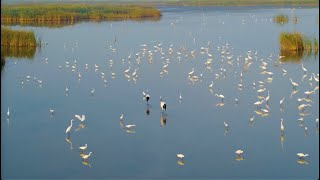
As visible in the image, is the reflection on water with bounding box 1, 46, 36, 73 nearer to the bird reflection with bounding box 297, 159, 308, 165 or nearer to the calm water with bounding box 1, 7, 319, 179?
the calm water with bounding box 1, 7, 319, 179

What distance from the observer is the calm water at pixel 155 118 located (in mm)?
10430

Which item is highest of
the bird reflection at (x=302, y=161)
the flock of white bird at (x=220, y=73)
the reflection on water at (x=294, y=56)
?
the reflection on water at (x=294, y=56)

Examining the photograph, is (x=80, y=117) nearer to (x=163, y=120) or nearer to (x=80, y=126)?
(x=80, y=126)

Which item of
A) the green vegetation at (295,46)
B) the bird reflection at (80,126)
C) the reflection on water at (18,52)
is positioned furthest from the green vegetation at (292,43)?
the bird reflection at (80,126)

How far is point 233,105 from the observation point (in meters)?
14.9

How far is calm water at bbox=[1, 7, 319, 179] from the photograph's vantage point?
10430 millimetres

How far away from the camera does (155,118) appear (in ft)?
44.7

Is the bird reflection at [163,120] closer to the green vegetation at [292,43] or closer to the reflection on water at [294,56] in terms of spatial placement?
the reflection on water at [294,56]

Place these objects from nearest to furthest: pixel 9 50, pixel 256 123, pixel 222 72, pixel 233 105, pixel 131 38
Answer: pixel 256 123 < pixel 233 105 < pixel 222 72 < pixel 9 50 < pixel 131 38

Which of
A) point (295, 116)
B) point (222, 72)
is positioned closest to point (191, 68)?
point (222, 72)

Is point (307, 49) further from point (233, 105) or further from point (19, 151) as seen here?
point (19, 151)

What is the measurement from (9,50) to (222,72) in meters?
9.47

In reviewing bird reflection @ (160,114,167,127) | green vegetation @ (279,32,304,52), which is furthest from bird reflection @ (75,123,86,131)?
green vegetation @ (279,32,304,52)

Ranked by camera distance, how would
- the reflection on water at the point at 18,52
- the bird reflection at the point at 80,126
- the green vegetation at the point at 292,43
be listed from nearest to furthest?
the bird reflection at the point at 80,126, the green vegetation at the point at 292,43, the reflection on water at the point at 18,52
